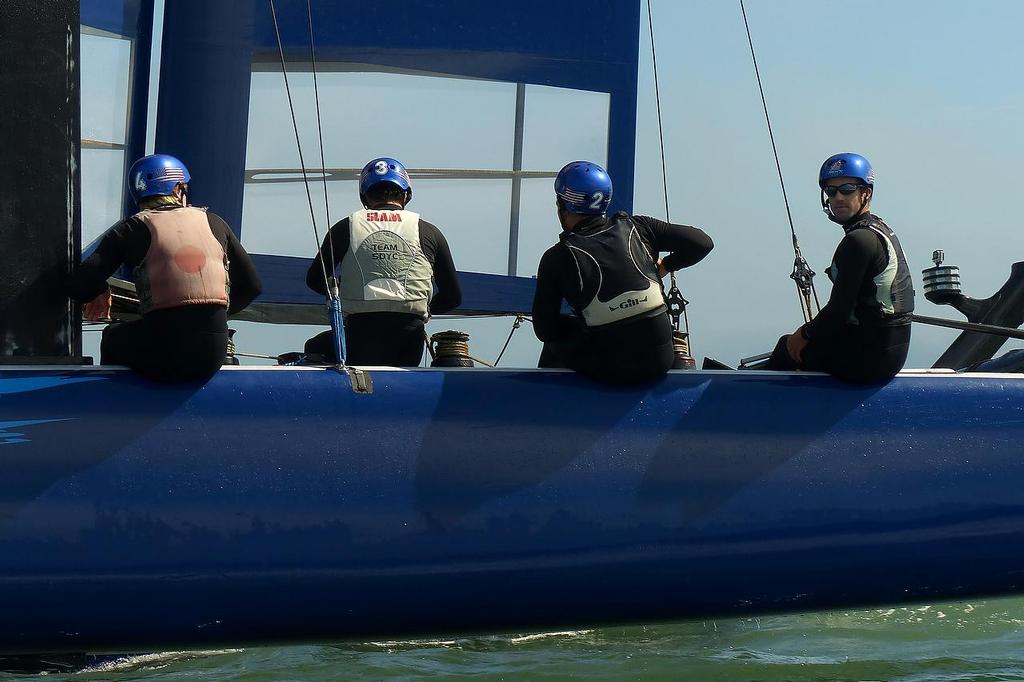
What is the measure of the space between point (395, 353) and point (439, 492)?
86 cm

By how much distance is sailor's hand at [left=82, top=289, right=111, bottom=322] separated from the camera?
4.73 meters

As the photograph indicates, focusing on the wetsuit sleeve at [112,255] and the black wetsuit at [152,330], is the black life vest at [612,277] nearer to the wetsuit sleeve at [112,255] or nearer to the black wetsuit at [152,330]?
the black wetsuit at [152,330]

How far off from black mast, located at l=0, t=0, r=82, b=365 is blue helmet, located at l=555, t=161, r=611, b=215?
→ 1.67 metres

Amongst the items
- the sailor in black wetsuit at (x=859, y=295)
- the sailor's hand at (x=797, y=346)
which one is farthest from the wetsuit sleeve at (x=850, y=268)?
the sailor's hand at (x=797, y=346)

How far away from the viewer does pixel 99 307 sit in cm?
477

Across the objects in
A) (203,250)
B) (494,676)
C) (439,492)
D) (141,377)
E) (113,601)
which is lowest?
(494,676)

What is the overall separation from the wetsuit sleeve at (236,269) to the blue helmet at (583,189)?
110 cm

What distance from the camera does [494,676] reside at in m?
4.92

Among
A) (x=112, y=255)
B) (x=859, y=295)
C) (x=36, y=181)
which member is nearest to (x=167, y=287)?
(x=112, y=255)

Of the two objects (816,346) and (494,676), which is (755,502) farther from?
(494,676)

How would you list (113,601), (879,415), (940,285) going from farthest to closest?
1. (940,285)
2. (879,415)
3. (113,601)

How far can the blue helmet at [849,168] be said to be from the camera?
5023mm

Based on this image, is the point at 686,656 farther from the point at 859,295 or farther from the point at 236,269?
the point at 236,269

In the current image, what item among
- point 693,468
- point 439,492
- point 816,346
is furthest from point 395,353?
point 816,346
